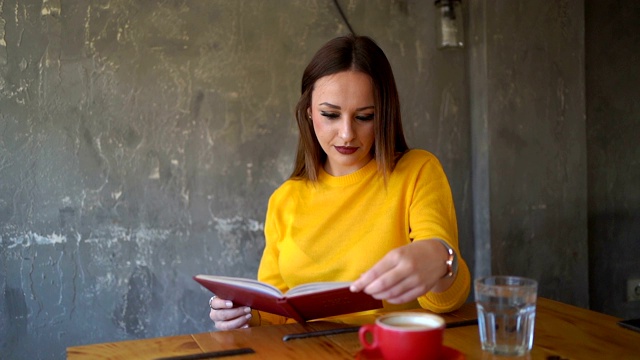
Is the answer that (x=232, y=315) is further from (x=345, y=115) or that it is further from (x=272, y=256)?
(x=345, y=115)

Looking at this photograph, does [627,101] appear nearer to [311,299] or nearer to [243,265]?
[243,265]

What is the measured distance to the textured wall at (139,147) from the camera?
→ 8.18 ft

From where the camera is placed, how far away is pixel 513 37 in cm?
295

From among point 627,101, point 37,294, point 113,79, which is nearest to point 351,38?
point 113,79

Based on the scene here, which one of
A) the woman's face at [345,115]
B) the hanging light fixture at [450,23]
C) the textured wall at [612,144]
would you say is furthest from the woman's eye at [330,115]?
the textured wall at [612,144]

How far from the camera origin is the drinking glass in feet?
3.61

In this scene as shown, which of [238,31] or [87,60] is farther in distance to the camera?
[238,31]

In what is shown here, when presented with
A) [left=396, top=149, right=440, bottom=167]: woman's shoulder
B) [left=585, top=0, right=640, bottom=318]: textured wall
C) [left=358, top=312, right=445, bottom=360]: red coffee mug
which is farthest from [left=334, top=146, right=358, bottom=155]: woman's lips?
[left=585, top=0, right=640, bottom=318]: textured wall

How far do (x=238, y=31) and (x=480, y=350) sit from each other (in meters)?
1.93

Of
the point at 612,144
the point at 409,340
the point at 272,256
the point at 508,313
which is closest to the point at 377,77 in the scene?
the point at 272,256

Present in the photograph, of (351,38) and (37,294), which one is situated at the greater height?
(351,38)

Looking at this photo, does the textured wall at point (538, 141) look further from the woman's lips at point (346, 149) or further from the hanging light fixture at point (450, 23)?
the woman's lips at point (346, 149)

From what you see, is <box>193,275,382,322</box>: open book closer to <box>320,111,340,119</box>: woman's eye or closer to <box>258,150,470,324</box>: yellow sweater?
<box>258,150,470,324</box>: yellow sweater

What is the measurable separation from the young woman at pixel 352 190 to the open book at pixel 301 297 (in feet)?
0.76
